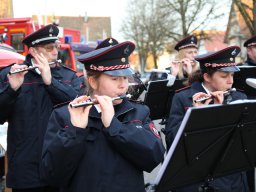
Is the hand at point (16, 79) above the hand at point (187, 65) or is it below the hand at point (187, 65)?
above

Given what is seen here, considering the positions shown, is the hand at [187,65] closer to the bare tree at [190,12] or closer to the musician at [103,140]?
the musician at [103,140]

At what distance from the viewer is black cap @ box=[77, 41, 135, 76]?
2506mm

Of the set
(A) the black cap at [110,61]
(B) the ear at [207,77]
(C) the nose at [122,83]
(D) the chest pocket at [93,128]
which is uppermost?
(A) the black cap at [110,61]

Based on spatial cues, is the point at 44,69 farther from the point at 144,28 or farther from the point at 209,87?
the point at 144,28

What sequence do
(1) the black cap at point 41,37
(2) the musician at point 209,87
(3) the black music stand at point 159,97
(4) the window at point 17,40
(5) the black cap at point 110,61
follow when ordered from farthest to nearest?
1. (4) the window at point 17,40
2. (3) the black music stand at point 159,97
3. (1) the black cap at point 41,37
4. (2) the musician at point 209,87
5. (5) the black cap at point 110,61

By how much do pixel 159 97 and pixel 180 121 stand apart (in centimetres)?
157

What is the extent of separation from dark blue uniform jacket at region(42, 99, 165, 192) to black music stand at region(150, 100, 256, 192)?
0.42ft

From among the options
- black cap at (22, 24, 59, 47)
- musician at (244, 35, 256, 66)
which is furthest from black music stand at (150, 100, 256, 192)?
musician at (244, 35, 256, 66)

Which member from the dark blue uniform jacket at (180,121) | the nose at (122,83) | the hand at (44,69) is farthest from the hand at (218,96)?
the hand at (44,69)

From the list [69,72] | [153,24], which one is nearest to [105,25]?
[153,24]

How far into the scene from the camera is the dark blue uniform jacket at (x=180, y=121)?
3072mm

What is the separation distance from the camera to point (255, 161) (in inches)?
110

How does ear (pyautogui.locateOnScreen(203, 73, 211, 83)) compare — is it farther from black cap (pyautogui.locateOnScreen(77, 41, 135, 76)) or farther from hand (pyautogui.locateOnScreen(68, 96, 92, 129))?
hand (pyautogui.locateOnScreen(68, 96, 92, 129))

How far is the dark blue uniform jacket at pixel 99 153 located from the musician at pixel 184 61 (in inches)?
98.0
